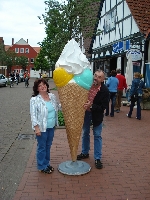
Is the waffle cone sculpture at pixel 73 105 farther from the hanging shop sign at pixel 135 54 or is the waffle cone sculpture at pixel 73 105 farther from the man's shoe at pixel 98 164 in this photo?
the hanging shop sign at pixel 135 54

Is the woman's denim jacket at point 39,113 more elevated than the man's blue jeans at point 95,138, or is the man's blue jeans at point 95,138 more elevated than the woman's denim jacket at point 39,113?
the woman's denim jacket at point 39,113

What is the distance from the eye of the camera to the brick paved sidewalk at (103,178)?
3756mm

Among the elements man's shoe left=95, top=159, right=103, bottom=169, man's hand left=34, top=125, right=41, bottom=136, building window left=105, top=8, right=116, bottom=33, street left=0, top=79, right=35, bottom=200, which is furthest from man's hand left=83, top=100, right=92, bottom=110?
building window left=105, top=8, right=116, bottom=33

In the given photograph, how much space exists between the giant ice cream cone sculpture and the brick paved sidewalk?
3.11ft

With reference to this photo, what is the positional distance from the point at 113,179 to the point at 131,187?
374mm

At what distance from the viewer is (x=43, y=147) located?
14.6ft

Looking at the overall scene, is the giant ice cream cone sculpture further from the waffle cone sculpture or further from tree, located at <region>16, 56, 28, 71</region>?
tree, located at <region>16, 56, 28, 71</region>

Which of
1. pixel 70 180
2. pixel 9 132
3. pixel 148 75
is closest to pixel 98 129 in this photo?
pixel 70 180

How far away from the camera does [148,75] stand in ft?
41.9

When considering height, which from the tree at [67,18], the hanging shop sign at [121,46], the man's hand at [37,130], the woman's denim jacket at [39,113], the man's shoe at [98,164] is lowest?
the man's shoe at [98,164]

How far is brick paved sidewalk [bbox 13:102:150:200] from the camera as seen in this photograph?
3756mm

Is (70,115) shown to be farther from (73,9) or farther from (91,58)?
(91,58)

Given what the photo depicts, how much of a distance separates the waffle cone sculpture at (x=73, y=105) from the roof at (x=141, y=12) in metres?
9.59

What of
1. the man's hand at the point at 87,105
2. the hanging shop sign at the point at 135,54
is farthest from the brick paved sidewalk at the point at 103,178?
the hanging shop sign at the point at 135,54
